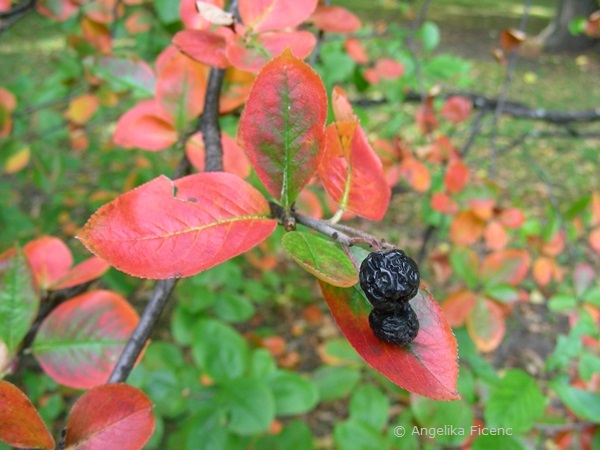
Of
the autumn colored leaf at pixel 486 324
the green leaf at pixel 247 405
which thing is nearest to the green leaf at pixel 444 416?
the autumn colored leaf at pixel 486 324

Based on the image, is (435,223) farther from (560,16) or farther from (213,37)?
(560,16)

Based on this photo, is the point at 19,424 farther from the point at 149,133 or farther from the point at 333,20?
the point at 333,20

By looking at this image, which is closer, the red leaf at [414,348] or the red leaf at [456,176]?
the red leaf at [414,348]

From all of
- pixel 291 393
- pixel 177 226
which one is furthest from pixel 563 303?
pixel 177 226

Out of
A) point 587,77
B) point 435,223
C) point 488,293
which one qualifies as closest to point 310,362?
point 435,223

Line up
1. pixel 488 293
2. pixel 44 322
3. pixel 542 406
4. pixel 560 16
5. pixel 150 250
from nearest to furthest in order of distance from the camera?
pixel 150 250, pixel 44 322, pixel 542 406, pixel 488 293, pixel 560 16

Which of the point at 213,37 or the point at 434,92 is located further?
the point at 434,92

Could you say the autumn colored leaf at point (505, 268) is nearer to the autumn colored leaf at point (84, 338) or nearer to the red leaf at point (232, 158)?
the red leaf at point (232, 158)

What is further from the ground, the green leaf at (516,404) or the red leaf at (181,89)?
the red leaf at (181,89)
